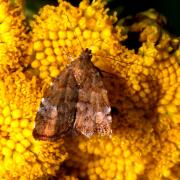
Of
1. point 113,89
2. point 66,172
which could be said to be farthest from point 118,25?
point 66,172

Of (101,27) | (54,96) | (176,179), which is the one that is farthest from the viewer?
(176,179)

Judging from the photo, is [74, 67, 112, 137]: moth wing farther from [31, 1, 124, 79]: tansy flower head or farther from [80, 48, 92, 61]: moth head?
[31, 1, 124, 79]: tansy flower head

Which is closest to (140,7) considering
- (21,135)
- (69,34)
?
(69,34)

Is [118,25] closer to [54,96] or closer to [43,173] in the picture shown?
[54,96]

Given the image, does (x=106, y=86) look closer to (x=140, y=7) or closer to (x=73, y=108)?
(x=73, y=108)

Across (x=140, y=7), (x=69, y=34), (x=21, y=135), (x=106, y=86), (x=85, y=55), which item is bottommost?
(x=21, y=135)

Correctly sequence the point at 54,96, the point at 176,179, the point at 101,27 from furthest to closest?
1. the point at 176,179
2. the point at 101,27
3. the point at 54,96
